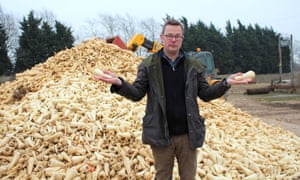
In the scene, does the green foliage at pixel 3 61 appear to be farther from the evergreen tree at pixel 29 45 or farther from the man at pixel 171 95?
the man at pixel 171 95

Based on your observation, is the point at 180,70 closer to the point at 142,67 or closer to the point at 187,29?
the point at 142,67

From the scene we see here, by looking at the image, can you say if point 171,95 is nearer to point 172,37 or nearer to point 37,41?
point 172,37

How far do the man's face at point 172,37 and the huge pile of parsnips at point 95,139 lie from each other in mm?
1771

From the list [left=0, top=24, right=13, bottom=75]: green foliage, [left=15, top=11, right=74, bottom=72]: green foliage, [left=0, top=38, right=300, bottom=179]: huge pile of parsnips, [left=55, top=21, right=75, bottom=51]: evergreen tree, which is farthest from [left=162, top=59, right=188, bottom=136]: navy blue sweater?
[left=55, top=21, right=75, bottom=51]: evergreen tree

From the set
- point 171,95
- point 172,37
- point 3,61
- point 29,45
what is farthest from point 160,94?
point 29,45

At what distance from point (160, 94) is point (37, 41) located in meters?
24.8

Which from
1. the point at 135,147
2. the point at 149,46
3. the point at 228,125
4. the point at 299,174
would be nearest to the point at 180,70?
the point at 135,147

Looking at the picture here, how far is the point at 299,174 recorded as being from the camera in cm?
401

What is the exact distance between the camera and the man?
7.02 ft

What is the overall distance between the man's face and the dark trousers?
0.65m

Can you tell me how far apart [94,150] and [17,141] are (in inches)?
39.7

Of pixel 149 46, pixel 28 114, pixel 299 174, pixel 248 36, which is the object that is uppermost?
pixel 248 36

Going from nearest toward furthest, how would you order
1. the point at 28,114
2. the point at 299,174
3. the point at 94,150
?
1. the point at 94,150
2. the point at 299,174
3. the point at 28,114

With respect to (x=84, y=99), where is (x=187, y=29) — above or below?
above
